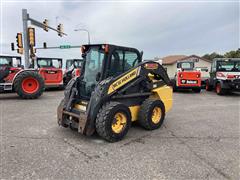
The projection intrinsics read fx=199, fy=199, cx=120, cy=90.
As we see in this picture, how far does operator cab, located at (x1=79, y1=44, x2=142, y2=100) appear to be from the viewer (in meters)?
4.49

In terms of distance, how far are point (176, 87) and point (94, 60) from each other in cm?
924

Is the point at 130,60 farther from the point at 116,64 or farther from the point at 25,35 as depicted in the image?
the point at 25,35

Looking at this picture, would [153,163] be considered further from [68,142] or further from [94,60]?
[94,60]

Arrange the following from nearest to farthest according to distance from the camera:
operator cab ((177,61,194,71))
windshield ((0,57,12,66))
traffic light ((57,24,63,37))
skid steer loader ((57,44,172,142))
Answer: skid steer loader ((57,44,172,142)) < windshield ((0,57,12,66)) < operator cab ((177,61,194,71)) < traffic light ((57,24,63,37))

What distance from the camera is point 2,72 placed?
969 centimetres

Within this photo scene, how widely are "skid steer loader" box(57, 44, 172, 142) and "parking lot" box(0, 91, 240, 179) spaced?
0.33 metres

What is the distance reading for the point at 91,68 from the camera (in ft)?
16.1

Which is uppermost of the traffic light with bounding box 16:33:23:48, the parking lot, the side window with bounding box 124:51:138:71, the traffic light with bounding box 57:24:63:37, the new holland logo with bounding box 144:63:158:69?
the traffic light with bounding box 57:24:63:37

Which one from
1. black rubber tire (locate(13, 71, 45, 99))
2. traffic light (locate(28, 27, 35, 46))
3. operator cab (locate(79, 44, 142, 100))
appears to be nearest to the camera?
operator cab (locate(79, 44, 142, 100))

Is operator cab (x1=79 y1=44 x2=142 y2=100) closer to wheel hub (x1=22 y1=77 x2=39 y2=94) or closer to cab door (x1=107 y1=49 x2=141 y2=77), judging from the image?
cab door (x1=107 y1=49 x2=141 y2=77)

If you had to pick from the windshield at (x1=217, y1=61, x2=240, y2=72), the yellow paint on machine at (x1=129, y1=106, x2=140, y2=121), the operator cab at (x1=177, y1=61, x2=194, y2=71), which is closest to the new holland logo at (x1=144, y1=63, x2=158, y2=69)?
the yellow paint on machine at (x1=129, y1=106, x2=140, y2=121)

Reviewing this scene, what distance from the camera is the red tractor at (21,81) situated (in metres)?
9.20

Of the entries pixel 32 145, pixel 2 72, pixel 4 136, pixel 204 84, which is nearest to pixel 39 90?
pixel 2 72

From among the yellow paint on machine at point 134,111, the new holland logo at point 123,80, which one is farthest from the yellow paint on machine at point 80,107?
the yellow paint on machine at point 134,111
